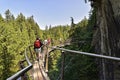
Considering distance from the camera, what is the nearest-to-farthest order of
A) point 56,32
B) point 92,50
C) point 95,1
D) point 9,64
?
Answer: point 95,1
point 92,50
point 9,64
point 56,32

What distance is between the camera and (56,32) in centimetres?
18525

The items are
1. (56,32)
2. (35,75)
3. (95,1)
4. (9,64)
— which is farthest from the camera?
(56,32)

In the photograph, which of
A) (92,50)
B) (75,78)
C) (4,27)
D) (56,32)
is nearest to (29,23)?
(56,32)

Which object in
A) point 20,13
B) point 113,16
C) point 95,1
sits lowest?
point 113,16

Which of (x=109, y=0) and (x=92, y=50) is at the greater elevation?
(x=109, y=0)

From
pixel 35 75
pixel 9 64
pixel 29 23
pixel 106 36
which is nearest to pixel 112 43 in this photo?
pixel 106 36

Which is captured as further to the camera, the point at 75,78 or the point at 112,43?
the point at 112,43

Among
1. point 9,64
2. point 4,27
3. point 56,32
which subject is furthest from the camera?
point 56,32

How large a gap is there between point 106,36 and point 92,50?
6.11 metres

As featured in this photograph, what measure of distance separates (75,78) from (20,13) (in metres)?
141

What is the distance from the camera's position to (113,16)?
1650cm

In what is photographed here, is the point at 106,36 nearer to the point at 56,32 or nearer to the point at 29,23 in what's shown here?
the point at 29,23

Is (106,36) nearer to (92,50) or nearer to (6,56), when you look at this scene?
(92,50)

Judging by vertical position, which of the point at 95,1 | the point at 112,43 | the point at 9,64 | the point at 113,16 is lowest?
the point at 9,64
